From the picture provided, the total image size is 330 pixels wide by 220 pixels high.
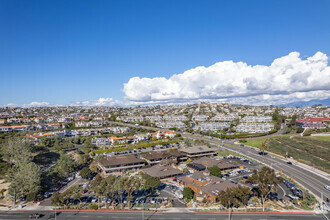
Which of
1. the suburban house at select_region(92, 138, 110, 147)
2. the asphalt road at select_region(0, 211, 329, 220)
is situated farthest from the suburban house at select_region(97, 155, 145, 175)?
the suburban house at select_region(92, 138, 110, 147)

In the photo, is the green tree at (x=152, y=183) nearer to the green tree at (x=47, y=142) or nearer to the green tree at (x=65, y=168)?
the green tree at (x=65, y=168)

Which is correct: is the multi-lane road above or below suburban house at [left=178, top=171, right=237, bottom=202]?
below

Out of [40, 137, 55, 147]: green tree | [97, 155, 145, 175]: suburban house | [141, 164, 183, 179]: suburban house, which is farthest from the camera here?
[40, 137, 55, 147]: green tree

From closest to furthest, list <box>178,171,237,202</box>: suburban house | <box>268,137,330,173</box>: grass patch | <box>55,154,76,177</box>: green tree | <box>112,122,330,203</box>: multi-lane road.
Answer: <box>178,171,237,202</box>: suburban house → <box>112,122,330,203</box>: multi-lane road → <box>55,154,76,177</box>: green tree → <box>268,137,330,173</box>: grass patch

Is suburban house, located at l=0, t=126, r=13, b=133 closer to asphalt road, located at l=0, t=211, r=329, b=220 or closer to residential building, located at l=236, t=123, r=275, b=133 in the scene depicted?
asphalt road, located at l=0, t=211, r=329, b=220

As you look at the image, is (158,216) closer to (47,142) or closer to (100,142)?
→ (100,142)

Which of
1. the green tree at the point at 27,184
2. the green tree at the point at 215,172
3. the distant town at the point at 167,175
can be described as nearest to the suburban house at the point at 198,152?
the distant town at the point at 167,175

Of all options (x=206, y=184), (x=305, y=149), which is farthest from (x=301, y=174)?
(x=305, y=149)
